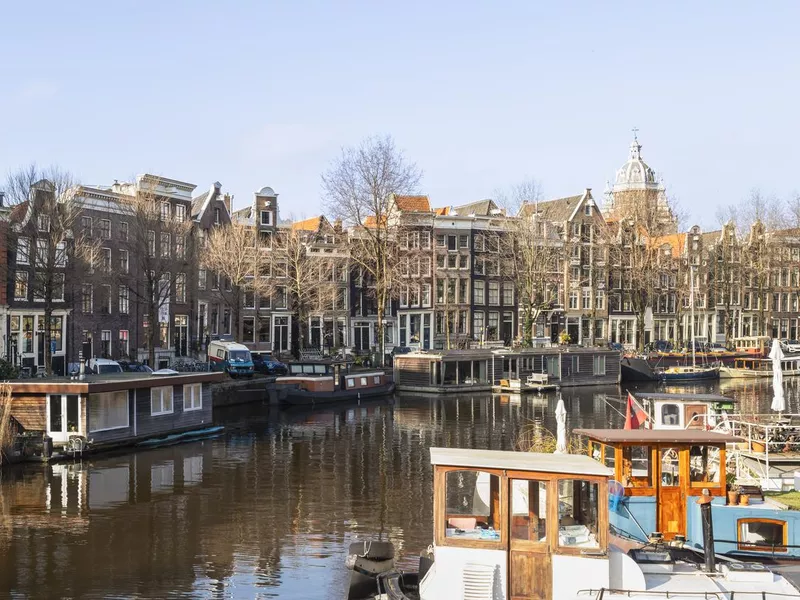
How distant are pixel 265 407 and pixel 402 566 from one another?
29557mm

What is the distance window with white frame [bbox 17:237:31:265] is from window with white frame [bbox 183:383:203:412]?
11.6m

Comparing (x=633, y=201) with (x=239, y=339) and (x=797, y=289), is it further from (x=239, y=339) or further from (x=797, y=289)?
(x=239, y=339)

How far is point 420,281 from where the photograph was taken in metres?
71.1

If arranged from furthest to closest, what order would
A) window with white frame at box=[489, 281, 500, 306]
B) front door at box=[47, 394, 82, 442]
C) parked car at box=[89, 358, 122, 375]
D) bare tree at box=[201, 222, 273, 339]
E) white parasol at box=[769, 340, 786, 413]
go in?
window with white frame at box=[489, 281, 500, 306], bare tree at box=[201, 222, 273, 339], parked car at box=[89, 358, 122, 375], front door at box=[47, 394, 82, 442], white parasol at box=[769, 340, 786, 413]

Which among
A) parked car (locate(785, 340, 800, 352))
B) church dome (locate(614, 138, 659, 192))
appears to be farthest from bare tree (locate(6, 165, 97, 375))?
church dome (locate(614, 138, 659, 192))

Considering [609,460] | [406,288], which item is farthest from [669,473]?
[406,288]

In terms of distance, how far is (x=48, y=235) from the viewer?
140ft

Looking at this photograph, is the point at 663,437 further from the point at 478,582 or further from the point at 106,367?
the point at 106,367

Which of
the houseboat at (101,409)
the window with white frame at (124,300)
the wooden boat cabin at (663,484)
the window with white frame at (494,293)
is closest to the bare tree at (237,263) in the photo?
the window with white frame at (124,300)

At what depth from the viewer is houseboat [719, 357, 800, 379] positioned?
68.8 meters

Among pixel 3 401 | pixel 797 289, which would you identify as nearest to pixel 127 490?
pixel 3 401

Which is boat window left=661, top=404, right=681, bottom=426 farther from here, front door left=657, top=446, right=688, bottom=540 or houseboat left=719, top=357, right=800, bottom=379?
houseboat left=719, top=357, right=800, bottom=379

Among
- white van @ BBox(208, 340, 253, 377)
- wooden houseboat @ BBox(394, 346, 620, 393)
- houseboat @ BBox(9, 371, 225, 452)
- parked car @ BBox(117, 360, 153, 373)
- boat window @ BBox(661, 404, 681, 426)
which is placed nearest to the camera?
boat window @ BBox(661, 404, 681, 426)

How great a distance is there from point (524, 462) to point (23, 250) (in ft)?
128
